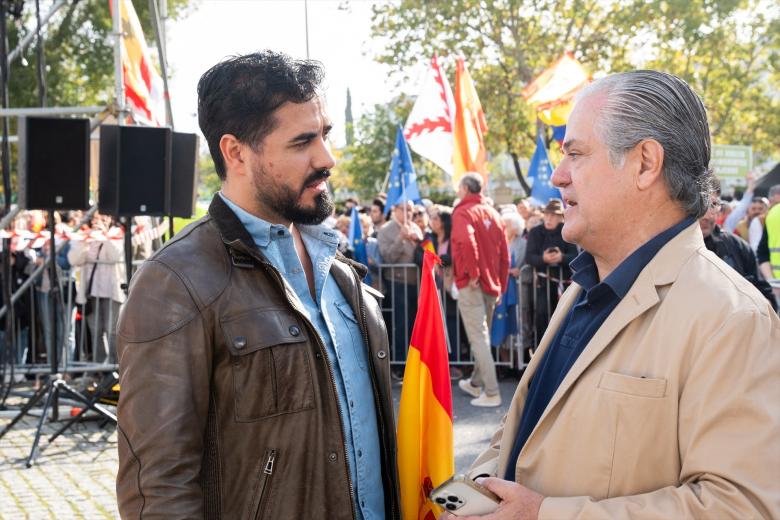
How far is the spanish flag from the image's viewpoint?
2771 millimetres

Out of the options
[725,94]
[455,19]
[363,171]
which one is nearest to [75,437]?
[455,19]

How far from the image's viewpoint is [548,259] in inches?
379

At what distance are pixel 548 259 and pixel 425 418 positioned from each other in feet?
22.5

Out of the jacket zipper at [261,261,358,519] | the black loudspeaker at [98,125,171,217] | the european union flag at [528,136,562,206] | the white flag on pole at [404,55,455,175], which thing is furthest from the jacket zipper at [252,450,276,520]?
the european union flag at [528,136,562,206]

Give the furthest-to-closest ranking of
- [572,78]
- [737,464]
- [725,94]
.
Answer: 1. [725,94]
2. [572,78]
3. [737,464]

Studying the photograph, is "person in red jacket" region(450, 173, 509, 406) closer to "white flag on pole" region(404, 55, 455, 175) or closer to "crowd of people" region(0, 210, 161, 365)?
"white flag on pole" region(404, 55, 455, 175)

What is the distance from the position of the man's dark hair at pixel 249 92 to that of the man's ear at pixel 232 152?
1cm

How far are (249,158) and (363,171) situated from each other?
1768 inches

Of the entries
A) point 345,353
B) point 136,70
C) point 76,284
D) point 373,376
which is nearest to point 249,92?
point 345,353

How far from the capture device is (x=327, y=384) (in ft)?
7.70

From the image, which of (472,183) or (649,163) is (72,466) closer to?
(472,183)

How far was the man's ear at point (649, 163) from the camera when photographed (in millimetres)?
2035

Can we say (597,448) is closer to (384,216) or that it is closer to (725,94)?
(384,216)

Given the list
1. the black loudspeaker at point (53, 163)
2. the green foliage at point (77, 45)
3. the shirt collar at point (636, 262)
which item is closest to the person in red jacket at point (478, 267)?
the black loudspeaker at point (53, 163)
